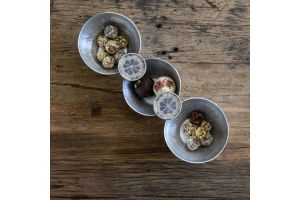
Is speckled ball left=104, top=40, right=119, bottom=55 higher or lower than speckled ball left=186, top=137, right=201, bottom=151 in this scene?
higher

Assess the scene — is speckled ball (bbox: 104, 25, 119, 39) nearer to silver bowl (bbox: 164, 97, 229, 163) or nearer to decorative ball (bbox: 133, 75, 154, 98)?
decorative ball (bbox: 133, 75, 154, 98)

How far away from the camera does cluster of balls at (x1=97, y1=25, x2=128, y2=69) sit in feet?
4.92

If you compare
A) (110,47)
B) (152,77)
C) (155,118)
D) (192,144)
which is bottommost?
(192,144)

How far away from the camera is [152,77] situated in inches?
59.7

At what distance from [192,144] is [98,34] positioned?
1.76 ft

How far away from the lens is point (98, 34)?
153 centimetres

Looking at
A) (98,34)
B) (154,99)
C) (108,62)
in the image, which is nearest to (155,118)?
(154,99)

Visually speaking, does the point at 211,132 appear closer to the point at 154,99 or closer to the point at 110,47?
the point at 154,99

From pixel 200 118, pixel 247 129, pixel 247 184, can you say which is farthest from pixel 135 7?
pixel 247 184

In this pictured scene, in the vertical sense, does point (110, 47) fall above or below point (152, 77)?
above

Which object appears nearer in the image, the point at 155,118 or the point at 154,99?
the point at 154,99

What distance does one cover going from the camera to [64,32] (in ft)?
5.11

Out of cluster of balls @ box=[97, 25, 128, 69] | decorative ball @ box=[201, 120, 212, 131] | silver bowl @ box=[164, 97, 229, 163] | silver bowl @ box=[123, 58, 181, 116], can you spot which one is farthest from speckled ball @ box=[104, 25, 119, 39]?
decorative ball @ box=[201, 120, 212, 131]

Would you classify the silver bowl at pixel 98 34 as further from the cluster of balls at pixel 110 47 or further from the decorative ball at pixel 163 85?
the decorative ball at pixel 163 85
